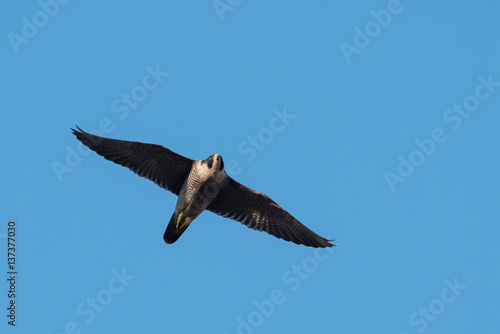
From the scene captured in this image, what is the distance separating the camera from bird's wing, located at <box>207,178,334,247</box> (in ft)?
81.7

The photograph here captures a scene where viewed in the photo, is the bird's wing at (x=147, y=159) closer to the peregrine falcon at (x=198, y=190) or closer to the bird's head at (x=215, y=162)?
the peregrine falcon at (x=198, y=190)

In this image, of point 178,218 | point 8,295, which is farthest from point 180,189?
point 8,295

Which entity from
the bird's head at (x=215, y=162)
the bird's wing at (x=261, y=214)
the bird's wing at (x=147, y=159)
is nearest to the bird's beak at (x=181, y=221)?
the bird's wing at (x=147, y=159)

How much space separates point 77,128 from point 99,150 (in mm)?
937

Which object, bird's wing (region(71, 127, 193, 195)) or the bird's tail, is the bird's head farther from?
the bird's tail

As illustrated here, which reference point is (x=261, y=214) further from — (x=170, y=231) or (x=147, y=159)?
(x=147, y=159)

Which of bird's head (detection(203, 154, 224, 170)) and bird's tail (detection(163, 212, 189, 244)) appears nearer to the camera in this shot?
bird's head (detection(203, 154, 224, 170))

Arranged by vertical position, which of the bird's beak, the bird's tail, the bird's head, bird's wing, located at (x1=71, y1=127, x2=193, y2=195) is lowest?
the bird's tail

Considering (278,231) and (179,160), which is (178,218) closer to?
(179,160)

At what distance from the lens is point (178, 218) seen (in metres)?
24.2

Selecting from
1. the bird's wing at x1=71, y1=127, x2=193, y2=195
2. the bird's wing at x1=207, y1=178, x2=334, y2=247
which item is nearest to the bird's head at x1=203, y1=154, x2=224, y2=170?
the bird's wing at x1=71, y1=127, x2=193, y2=195

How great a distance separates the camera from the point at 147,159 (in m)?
24.3

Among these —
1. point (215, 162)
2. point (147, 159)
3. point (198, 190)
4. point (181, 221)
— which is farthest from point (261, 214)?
point (147, 159)

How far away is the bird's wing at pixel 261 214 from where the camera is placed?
2489 centimetres
